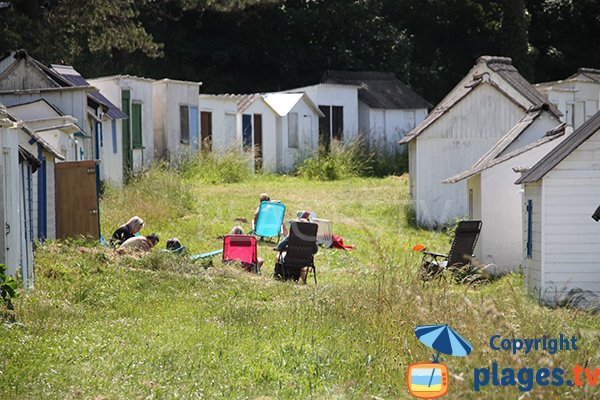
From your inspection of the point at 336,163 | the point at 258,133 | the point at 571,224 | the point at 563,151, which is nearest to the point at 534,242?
the point at 571,224

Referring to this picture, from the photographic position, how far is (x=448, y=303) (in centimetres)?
1164

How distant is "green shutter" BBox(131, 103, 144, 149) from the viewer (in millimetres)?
32519

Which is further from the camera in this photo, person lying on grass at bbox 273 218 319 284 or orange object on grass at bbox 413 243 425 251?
person lying on grass at bbox 273 218 319 284

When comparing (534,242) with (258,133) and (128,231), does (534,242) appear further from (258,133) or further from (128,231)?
(258,133)

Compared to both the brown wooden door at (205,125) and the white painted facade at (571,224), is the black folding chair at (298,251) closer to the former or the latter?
the white painted facade at (571,224)

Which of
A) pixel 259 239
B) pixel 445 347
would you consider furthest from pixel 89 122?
pixel 445 347

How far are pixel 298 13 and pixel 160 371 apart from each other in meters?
39.3

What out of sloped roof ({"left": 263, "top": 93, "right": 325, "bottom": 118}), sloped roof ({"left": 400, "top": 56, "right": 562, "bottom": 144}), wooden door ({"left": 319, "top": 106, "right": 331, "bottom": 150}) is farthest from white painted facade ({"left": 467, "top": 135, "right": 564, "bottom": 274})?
wooden door ({"left": 319, "top": 106, "right": 331, "bottom": 150})

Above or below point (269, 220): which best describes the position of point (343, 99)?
above

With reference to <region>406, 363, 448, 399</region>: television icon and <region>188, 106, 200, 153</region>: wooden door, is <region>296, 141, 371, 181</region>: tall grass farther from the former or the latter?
<region>406, 363, 448, 399</region>: television icon

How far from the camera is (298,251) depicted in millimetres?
19109

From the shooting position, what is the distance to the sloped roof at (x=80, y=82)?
26375mm

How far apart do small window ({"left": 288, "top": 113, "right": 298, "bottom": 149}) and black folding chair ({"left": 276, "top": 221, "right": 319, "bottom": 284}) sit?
2177cm

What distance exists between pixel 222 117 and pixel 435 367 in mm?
30461
